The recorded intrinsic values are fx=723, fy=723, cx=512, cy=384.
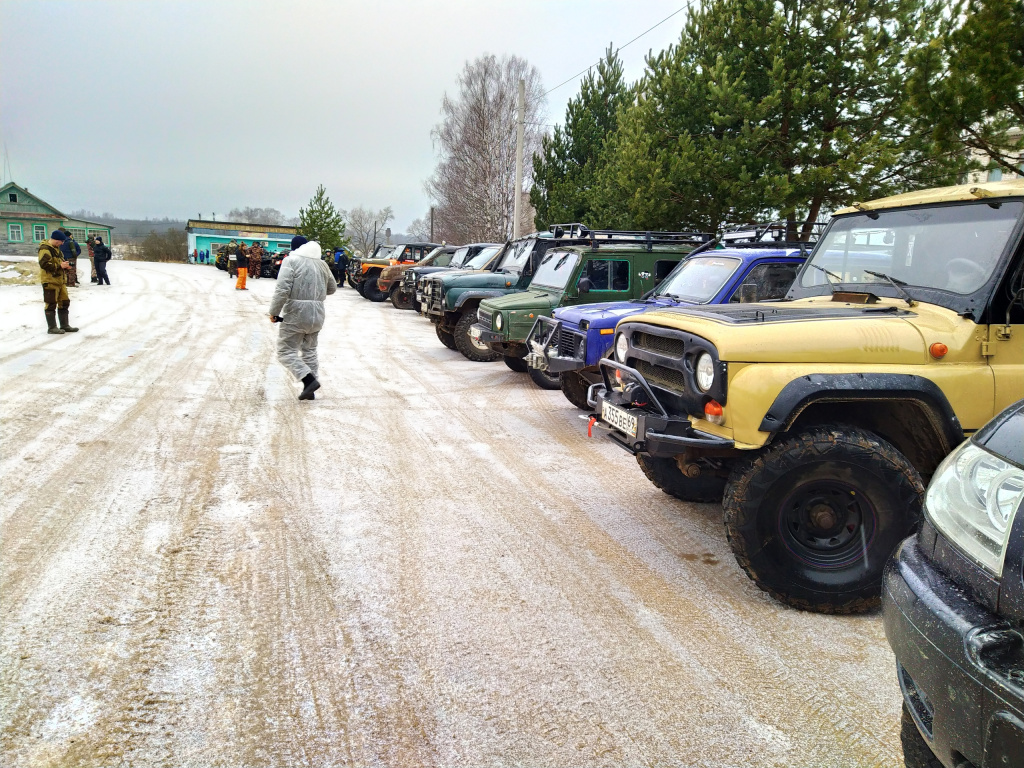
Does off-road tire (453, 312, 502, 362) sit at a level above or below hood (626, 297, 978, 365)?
below

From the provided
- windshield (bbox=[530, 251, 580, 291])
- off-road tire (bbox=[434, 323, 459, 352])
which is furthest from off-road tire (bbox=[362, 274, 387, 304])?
windshield (bbox=[530, 251, 580, 291])

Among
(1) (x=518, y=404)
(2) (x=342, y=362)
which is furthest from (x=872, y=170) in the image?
(2) (x=342, y=362)

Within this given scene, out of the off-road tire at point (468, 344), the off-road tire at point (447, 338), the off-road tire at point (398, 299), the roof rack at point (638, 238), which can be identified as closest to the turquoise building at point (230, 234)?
the off-road tire at point (398, 299)

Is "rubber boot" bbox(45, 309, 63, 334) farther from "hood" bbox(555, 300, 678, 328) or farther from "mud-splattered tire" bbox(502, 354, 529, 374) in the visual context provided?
"hood" bbox(555, 300, 678, 328)

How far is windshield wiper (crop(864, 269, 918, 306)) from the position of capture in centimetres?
399

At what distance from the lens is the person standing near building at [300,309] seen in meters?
8.17

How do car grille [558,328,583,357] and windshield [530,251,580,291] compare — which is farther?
windshield [530,251,580,291]

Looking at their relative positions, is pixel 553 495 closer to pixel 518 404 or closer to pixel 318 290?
pixel 518 404

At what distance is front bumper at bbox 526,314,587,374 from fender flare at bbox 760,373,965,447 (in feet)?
13.1

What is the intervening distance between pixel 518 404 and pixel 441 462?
2762mm

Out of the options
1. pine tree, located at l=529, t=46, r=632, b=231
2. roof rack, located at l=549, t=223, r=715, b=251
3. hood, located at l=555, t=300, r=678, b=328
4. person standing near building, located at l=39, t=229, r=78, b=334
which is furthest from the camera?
pine tree, located at l=529, t=46, r=632, b=231

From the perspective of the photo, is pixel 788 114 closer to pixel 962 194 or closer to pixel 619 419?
pixel 962 194

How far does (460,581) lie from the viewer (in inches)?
152

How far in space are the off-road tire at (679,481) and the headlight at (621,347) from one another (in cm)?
82
